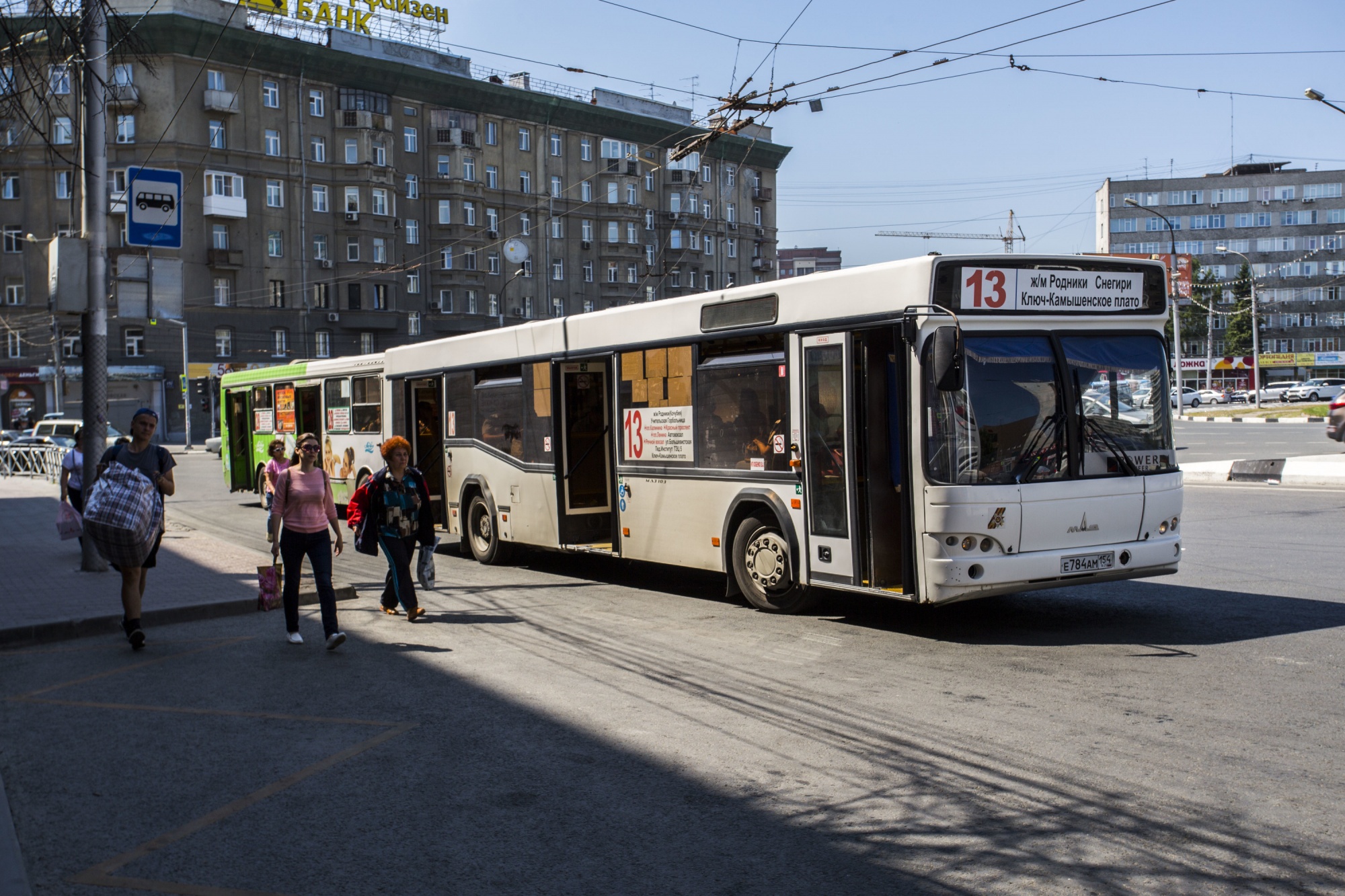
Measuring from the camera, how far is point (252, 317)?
61281 mm

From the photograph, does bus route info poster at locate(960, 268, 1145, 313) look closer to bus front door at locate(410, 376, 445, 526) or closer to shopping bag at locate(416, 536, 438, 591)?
shopping bag at locate(416, 536, 438, 591)

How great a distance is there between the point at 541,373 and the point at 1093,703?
8.22 meters

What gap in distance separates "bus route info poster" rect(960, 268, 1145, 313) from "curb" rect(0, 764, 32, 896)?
6697mm

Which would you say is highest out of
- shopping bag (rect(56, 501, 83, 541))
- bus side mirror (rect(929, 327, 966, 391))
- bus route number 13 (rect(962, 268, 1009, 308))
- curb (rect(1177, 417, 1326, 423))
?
bus route number 13 (rect(962, 268, 1009, 308))

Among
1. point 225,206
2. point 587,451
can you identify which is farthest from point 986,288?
point 225,206

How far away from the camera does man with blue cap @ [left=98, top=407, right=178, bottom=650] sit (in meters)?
9.30

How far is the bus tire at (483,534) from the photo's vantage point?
49.5ft

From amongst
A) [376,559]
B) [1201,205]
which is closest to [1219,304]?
[1201,205]

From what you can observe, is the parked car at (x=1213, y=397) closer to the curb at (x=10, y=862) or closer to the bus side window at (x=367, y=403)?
the bus side window at (x=367, y=403)

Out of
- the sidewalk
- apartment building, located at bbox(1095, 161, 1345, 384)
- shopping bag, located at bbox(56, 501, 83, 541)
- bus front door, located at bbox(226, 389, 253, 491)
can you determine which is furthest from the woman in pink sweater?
apartment building, located at bbox(1095, 161, 1345, 384)

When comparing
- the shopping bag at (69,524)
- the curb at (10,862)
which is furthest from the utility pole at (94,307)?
the curb at (10,862)

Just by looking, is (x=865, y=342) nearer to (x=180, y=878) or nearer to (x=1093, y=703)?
(x=1093, y=703)

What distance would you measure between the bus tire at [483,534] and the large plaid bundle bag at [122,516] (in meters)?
5.98

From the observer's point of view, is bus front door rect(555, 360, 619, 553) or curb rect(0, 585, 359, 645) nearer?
curb rect(0, 585, 359, 645)
